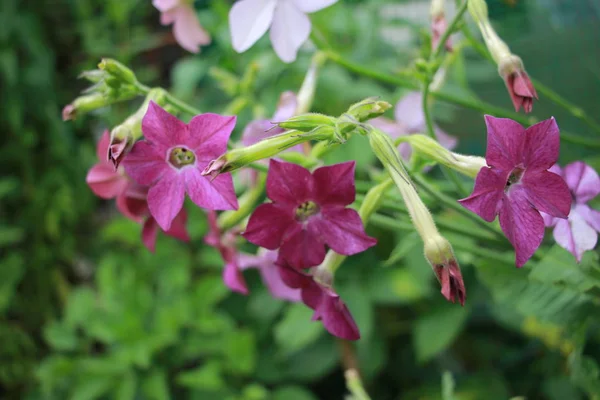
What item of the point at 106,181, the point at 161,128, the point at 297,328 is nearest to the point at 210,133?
the point at 161,128

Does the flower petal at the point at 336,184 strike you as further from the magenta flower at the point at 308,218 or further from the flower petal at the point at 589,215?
the flower petal at the point at 589,215

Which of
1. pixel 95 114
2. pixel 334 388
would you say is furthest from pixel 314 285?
pixel 95 114

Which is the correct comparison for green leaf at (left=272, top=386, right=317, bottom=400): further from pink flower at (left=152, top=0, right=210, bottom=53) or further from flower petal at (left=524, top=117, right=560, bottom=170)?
flower petal at (left=524, top=117, right=560, bottom=170)

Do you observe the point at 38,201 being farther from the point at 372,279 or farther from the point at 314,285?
the point at 314,285

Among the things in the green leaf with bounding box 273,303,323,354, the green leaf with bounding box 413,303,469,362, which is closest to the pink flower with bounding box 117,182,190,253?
the green leaf with bounding box 273,303,323,354

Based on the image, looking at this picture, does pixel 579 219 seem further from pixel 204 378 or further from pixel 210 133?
pixel 204 378
